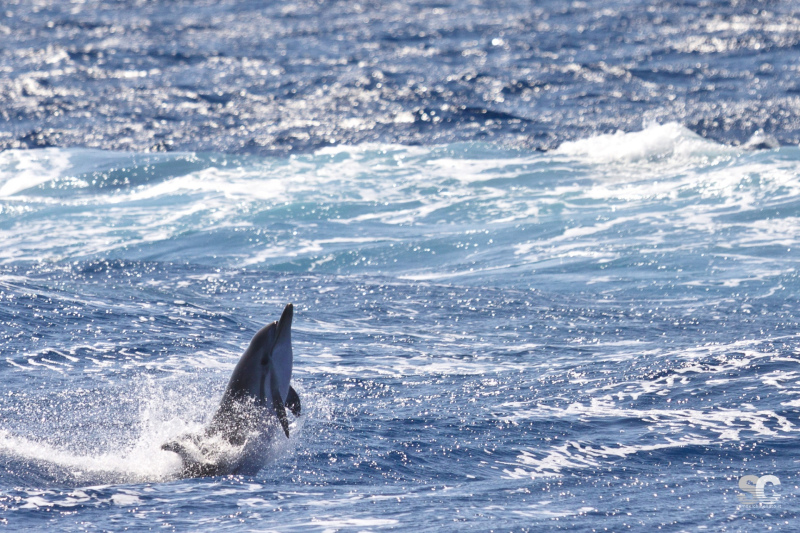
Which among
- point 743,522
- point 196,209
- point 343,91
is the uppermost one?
point 343,91

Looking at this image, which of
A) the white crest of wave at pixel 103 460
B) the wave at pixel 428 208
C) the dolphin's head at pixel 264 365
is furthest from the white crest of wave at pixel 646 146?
the white crest of wave at pixel 103 460

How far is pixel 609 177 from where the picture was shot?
23.4 m

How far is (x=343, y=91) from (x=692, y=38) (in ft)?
43.7

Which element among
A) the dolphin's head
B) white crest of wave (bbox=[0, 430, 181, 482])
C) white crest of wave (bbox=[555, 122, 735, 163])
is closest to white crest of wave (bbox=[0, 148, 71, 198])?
white crest of wave (bbox=[555, 122, 735, 163])

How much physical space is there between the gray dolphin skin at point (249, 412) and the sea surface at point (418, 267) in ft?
0.55

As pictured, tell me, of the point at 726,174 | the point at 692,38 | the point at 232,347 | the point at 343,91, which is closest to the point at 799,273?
the point at 726,174

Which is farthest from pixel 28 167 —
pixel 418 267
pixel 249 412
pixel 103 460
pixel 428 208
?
pixel 249 412

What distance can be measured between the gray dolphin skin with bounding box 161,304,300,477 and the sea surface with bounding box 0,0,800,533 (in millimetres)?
167

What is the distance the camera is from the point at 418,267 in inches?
718

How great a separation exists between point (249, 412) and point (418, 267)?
33.0ft

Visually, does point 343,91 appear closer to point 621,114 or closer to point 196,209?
point 621,114

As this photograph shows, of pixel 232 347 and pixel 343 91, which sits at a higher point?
pixel 343 91

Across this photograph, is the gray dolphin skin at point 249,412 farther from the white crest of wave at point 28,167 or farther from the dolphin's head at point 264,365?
the white crest of wave at point 28,167

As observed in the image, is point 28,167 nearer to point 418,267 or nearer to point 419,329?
point 418,267
